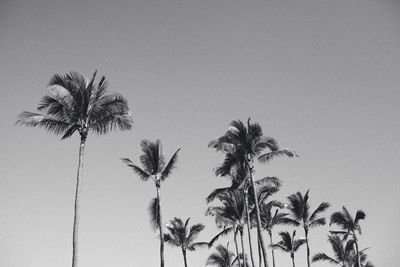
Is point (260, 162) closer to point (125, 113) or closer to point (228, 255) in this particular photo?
point (125, 113)

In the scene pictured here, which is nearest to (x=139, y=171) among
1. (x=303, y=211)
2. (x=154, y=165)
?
(x=154, y=165)

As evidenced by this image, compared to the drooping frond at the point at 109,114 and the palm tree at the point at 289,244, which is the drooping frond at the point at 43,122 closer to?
the drooping frond at the point at 109,114

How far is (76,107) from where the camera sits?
18.9 meters

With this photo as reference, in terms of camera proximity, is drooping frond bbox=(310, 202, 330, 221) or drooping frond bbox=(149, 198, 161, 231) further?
drooping frond bbox=(310, 202, 330, 221)

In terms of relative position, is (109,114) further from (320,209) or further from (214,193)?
(320,209)

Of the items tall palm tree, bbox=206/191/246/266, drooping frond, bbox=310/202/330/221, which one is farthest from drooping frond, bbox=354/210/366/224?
tall palm tree, bbox=206/191/246/266

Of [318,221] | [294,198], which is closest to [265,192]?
[294,198]

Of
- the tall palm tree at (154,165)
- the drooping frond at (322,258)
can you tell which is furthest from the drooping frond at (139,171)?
the drooping frond at (322,258)

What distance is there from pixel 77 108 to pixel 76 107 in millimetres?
73

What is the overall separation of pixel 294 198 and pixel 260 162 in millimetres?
13291

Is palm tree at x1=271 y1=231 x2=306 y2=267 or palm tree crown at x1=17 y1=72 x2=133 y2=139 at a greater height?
palm tree crown at x1=17 y1=72 x2=133 y2=139

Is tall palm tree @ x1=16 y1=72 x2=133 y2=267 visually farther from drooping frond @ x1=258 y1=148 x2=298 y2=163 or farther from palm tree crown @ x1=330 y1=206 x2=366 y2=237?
palm tree crown @ x1=330 y1=206 x2=366 y2=237

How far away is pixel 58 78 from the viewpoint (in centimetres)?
1859

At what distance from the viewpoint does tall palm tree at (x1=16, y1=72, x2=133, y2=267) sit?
18.5m
